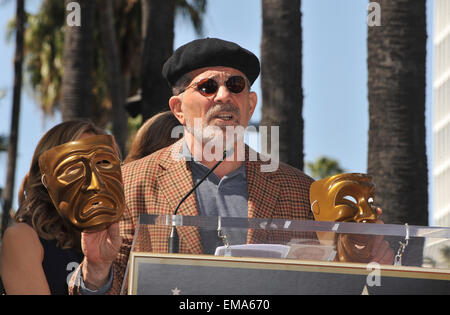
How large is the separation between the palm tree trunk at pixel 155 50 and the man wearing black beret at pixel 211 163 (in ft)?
20.7

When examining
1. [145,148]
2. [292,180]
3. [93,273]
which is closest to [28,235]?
[93,273]

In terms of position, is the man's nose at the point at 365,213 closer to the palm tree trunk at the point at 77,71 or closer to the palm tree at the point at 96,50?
the palm tree trunk at the point at 77,71

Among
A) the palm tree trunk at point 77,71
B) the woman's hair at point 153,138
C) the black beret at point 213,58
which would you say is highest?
the palm tree trunk at point 77,71

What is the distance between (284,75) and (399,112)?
1571mm

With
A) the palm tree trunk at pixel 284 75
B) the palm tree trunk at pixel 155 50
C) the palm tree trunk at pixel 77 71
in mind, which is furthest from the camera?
the palm tree trunk at pixel 77 71

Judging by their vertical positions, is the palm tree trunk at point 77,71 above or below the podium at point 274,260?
above

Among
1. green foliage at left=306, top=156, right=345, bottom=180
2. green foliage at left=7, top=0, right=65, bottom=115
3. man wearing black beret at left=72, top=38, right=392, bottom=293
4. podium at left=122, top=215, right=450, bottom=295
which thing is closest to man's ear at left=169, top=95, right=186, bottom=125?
man wearing black beret at left=72, top=38, right=392, bottom=293

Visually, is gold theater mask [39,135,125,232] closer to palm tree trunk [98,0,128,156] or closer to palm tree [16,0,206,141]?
palm tree trunk [98,0,128,156]

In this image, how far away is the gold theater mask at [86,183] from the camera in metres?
2.99

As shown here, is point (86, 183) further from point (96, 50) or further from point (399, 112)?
point (96, 50)

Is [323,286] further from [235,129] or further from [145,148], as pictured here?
[145,148]

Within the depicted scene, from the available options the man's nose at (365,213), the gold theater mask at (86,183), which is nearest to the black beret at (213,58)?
the man's nose at (365,213)

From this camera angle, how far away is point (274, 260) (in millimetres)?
2654
